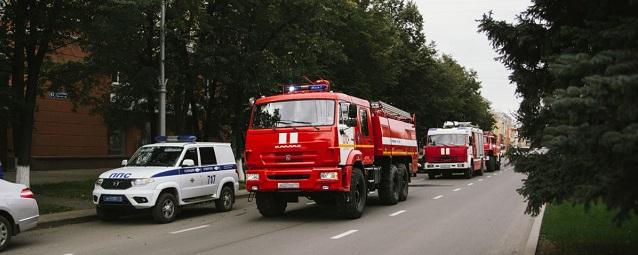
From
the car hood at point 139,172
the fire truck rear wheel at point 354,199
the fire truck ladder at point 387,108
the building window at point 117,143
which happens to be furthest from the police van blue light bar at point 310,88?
the building window at point 117,143

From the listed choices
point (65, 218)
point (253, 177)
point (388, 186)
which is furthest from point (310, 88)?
point (65, 218)

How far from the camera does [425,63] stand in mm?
39469

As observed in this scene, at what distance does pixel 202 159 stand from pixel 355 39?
15920mm

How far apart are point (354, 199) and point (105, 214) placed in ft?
18.3

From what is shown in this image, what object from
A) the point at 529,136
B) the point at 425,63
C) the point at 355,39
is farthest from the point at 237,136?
the point at 425,63

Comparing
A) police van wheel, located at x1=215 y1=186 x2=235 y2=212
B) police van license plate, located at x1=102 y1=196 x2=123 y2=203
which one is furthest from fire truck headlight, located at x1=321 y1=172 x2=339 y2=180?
police van license plate, located at x1=102 y1=196 x2=123 y2=203

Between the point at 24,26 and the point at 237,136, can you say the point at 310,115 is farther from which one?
the point at 237,136

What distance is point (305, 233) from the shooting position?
1056 cm

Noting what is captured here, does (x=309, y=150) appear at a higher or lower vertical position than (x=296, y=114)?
lower

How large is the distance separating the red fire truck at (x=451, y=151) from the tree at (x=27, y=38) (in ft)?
60.1

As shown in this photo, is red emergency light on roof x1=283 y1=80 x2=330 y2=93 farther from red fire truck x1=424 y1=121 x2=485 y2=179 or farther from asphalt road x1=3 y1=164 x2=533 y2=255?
red fire truck x1=424 y1=121 x2=485 y2=179

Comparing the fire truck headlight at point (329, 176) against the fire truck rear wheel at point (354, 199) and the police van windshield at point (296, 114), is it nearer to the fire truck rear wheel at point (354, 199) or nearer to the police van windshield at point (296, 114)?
the fire truck rear wheel at point (354, 199)

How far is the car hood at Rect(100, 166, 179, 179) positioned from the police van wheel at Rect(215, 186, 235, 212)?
2.16 meters

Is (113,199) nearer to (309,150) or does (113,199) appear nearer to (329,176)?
(309,150)
